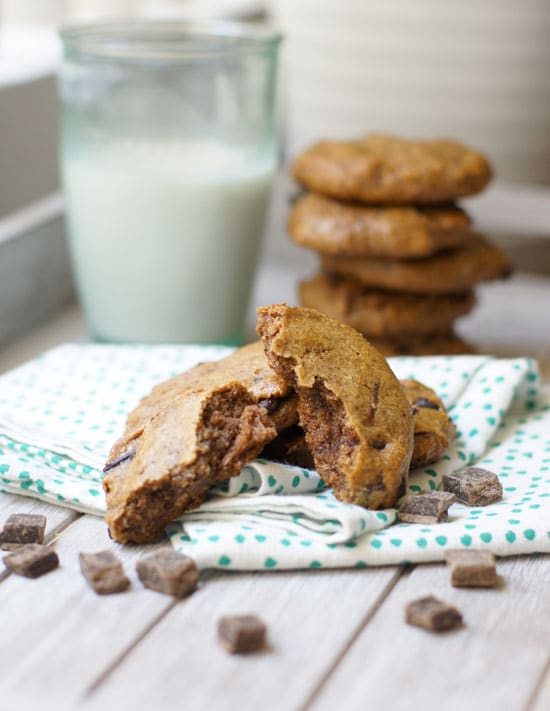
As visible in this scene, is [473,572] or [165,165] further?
[165,165]

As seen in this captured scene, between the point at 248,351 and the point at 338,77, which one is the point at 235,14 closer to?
the point at 338,77

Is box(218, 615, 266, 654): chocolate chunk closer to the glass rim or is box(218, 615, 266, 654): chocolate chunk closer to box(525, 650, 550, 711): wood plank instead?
box(525, 650, 550, 711): wood plank

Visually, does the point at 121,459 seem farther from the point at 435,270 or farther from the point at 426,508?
the point at 435,270

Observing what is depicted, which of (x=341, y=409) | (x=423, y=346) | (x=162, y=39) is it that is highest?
(x=162, y=39)

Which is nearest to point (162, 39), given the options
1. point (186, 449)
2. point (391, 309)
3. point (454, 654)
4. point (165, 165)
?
point (165, 165)

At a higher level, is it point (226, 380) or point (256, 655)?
point (226, 380)

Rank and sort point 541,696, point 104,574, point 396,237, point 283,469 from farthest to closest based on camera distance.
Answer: point 396,237 → point 283,469 → point 104,574 → point 541,696

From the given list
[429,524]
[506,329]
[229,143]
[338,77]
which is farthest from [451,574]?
[338,77]
